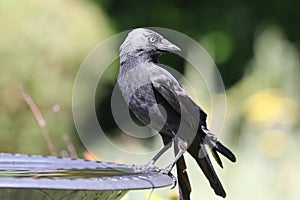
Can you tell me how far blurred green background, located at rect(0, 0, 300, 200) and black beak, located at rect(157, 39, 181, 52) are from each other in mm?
1181

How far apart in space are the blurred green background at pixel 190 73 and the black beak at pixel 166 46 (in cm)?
118

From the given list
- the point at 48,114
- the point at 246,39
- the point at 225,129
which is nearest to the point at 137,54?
the point at 225,129

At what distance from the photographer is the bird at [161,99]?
2471mm

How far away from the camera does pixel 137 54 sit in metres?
2.53

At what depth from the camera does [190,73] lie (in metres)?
6.14

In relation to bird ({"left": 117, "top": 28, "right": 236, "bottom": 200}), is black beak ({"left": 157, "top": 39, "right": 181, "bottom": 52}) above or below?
above

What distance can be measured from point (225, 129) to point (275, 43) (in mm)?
1297

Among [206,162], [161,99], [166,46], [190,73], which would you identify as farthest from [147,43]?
[190,73]

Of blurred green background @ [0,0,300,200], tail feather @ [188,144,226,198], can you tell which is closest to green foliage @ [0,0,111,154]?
blurred green background @ [0,0,300,200]

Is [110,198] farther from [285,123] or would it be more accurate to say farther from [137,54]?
[285,123]

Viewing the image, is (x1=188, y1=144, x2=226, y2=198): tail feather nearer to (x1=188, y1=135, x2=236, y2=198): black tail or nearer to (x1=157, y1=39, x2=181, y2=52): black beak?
(x1=188, y1=135, x2=236, y2=198): black tail

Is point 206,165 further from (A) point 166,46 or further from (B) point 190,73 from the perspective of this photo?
(B) point 190,73

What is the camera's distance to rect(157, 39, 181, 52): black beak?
249cm

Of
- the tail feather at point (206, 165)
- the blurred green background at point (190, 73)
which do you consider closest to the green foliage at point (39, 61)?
the blurred green background at point (190, 73)
